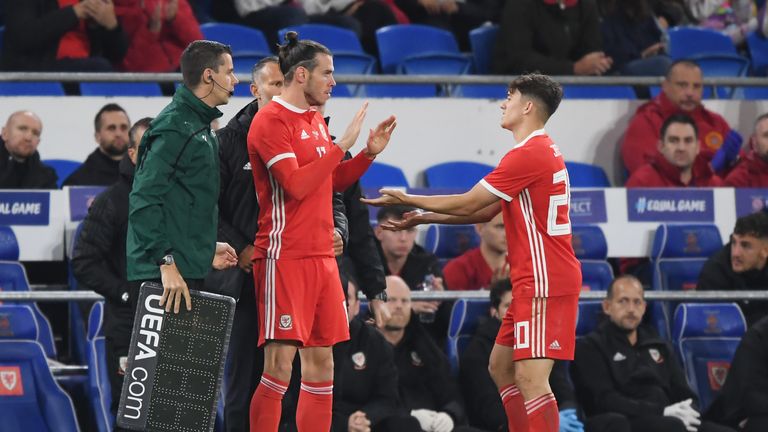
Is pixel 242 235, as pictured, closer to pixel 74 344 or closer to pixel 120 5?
pixel 74 344

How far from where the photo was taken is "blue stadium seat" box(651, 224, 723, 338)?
966cm

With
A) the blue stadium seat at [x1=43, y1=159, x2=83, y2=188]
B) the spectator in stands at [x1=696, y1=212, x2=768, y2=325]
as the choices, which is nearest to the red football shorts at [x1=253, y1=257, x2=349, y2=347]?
the spectator in stands at [x1=696, y1=212, x2=768, y2=325]

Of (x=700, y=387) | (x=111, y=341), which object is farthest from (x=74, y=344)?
(x=700, y=387)

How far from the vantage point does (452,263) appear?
29.8 feet

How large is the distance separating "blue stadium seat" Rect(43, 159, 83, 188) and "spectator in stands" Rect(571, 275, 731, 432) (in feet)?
12.5

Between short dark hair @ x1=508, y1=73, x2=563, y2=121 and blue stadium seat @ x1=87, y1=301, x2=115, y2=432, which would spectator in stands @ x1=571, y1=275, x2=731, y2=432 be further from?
blue stadium seat @ x1=87, y1=301, x2=115, y2=432

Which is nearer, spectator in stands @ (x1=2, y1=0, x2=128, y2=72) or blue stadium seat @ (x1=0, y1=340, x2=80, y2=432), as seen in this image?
blue stadium seat @ (x1=0, y1=340, x2=80, y2=432)

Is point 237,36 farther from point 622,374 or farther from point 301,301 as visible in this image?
point 301,301

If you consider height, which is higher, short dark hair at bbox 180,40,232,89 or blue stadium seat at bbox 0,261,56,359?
short dark hair at bbox 180,40,232,89

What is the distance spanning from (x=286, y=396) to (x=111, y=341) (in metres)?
1.00

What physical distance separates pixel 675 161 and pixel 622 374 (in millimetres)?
2486

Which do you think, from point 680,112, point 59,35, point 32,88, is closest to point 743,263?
point 680,112

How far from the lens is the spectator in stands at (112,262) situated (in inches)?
288

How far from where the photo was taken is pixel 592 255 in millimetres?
9500
